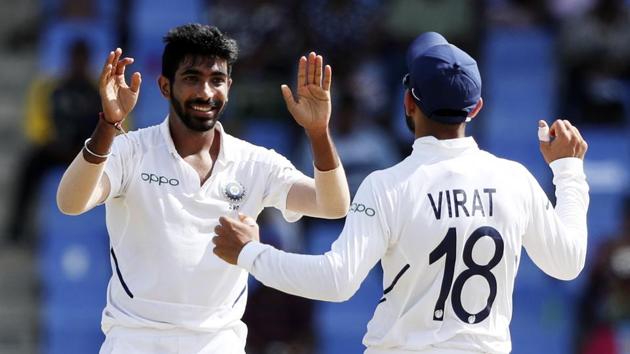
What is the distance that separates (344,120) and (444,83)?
20.4ft

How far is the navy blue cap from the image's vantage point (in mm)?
4324

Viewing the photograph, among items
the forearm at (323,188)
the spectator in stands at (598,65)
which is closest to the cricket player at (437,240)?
the forearm at (323,188)

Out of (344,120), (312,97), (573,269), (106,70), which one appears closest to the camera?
(573,269)

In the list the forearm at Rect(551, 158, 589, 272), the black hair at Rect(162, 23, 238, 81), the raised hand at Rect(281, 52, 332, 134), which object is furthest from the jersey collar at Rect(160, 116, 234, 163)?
the forearm at Rect(551, 158, 589, 272)

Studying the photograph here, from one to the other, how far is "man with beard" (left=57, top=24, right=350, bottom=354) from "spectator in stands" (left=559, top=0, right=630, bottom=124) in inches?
236

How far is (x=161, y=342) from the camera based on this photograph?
4.98 metres

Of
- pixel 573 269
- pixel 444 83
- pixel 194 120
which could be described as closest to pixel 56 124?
pixel 194 120

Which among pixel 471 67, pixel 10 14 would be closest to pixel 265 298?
pixel 10 14

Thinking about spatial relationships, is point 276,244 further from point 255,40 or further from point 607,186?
point 607,186

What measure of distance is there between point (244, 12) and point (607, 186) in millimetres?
3315

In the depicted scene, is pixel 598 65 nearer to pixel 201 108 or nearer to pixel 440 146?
pixel 201 108

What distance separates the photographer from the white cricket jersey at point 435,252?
4184 millimetres

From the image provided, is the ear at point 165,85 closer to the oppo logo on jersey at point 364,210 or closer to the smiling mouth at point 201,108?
the smiling mouth at point 201,108

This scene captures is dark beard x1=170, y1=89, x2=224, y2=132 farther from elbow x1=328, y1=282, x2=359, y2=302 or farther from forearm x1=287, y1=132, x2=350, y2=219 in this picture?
elbow x1=328, y1=282, x2=359, y2=302
